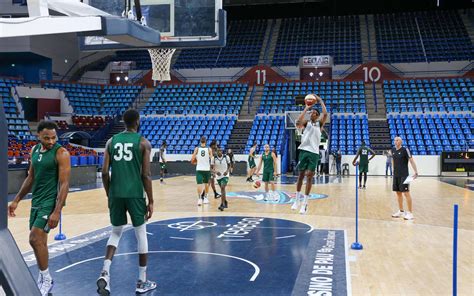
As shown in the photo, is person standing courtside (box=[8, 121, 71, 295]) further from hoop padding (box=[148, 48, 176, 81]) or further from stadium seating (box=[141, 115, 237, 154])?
stadium seating (box=[141, 115, 237, 154])

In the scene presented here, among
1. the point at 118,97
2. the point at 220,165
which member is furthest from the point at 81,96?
the point at 220,165

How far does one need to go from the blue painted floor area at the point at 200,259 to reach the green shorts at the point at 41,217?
0.82 m

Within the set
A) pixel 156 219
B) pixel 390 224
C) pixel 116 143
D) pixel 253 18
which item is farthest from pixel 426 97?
pixel 116 143

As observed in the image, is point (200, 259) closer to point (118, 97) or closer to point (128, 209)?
point (128, 209)

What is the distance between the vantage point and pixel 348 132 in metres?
28.1

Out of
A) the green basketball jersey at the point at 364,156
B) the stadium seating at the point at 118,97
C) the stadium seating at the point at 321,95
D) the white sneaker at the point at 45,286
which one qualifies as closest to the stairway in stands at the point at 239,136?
the stadium seating at the point at 321,95

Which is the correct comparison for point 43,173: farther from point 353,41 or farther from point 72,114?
point 353,41

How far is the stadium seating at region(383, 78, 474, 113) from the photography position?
2834cm

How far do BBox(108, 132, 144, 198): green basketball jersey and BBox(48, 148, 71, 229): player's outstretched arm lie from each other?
467mm

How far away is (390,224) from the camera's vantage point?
9.96 m

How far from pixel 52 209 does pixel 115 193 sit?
0.66m

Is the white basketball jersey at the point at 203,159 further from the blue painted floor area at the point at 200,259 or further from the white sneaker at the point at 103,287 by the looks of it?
the white sneaker at the point at 103,287

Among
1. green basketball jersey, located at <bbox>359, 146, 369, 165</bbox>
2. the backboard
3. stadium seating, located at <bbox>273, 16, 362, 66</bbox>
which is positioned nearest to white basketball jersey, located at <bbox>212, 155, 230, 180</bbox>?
the backboard

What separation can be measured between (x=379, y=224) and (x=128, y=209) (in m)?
6.63
